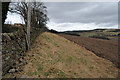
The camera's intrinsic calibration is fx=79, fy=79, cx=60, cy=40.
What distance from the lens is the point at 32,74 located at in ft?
11.0

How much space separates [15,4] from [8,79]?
1324cm

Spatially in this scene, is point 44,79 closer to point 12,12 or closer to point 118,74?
point 118,74

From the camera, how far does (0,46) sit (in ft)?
9.36

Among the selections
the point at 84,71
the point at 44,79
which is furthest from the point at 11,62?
the point at 84,71

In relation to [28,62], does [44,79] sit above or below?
below

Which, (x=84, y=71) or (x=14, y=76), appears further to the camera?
(x=84, y=71)

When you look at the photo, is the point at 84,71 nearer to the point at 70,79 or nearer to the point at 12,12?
the point at 70,79

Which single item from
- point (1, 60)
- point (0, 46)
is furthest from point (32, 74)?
point (0, 46)

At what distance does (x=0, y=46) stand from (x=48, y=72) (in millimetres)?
2320

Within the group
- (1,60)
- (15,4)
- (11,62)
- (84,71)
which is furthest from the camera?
(15,4)

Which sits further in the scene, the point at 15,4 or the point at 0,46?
the point at 15,4

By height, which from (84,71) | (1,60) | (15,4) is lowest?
(84,71)

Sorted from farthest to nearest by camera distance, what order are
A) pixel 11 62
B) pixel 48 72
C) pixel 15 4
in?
pixel 15 4 → pixel 48 72 → pixel 11 62

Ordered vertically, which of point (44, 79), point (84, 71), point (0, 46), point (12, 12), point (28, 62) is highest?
point (12, 12)
